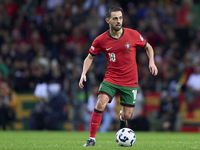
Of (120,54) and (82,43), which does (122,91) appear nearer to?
(120,54)

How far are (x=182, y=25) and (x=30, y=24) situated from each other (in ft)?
21.9

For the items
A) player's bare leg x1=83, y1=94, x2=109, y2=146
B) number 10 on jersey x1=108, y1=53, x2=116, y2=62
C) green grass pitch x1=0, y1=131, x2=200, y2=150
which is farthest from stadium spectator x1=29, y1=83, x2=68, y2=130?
player's bare leg x1=83, y1=94, x2=109, y2=146

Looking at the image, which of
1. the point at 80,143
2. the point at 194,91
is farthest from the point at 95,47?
the point at 194,91

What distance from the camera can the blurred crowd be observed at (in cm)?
1594

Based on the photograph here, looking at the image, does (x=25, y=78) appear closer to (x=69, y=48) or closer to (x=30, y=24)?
(x=69, y=48)

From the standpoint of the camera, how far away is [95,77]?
16.3 metres

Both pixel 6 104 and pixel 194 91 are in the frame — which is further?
pixel 6 104

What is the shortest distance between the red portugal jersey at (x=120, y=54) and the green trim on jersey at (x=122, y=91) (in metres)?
0.08

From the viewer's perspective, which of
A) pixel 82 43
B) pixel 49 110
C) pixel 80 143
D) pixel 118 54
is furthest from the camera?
pixel 82 43

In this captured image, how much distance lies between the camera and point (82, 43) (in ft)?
59.9

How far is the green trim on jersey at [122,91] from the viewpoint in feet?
26.7

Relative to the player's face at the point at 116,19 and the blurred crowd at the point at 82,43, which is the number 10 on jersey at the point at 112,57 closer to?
the player's face at the point at 116,19

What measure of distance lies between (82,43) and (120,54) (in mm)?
10027

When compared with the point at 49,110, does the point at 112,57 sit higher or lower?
higher
